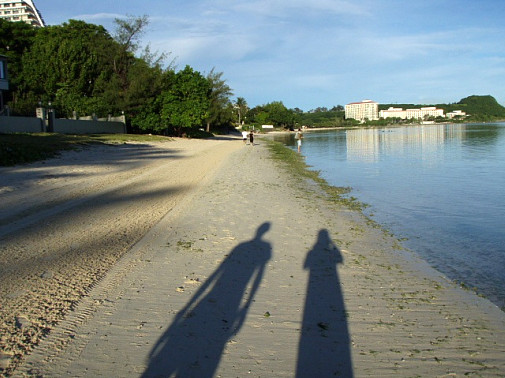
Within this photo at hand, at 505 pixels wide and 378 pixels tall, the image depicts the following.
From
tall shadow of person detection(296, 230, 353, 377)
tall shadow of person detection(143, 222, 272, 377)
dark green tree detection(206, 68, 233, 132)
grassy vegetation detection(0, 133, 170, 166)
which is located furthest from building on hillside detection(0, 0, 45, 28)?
tall shadow of person detection(296, 230, 353, 377)

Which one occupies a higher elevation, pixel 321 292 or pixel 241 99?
pixel 241 99

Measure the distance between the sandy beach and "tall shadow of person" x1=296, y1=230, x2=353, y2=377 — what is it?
0.7 inches

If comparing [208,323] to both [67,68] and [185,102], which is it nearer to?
[185,102]

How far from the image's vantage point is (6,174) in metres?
13.9

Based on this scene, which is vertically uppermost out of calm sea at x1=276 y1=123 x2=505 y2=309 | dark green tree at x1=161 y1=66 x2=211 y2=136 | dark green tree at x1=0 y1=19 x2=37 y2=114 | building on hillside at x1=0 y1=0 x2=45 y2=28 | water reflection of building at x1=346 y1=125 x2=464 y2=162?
building on hillside at x1=0 y1=0 x2=45 y2=28

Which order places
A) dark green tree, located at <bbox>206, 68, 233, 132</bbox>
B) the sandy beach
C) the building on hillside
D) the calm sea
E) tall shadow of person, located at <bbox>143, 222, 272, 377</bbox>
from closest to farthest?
tall shadow of person, located at <bbox>143, 222, 272, 377</bbox>
the sandy beach
the calm sea
dark green tree, located at <bbox>206, 68, 233, 132</bbox>
the building on hillside

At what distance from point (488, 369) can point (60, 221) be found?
7632mm

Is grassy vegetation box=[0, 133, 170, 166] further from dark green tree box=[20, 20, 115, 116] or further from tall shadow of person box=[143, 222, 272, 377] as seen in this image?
dark green tree box=[20, 20, 115, 116]

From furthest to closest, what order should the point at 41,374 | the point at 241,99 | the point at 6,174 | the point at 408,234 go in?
the point at 241,99 → the point at 6,174 → the point at 408,234 → the point at 41,374

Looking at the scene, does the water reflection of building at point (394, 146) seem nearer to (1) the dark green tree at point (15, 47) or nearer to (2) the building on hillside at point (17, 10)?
(1) the dark green tree at point (15, 47)

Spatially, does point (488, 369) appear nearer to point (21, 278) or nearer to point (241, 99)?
point (21, 278)

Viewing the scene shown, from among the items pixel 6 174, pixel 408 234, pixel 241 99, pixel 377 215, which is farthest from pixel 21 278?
pixel 241 99

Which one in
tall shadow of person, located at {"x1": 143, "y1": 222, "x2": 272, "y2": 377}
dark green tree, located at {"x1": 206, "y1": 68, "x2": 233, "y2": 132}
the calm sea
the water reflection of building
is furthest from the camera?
dark green tree, located at {"x1": 206, "y1": 68, "x2": 233, "y2": 132}

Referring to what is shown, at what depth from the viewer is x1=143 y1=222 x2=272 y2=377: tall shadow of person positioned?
136 inches
